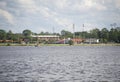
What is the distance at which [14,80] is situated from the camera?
42.1 meters

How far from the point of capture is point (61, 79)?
42219 mm

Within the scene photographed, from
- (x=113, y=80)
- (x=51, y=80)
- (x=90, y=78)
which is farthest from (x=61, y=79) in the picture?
(x=113, y=80)

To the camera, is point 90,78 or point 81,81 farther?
point 90,78

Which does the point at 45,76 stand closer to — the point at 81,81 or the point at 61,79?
the point at 61,79

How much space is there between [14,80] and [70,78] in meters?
7.75

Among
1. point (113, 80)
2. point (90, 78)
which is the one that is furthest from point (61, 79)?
point (113, 80)

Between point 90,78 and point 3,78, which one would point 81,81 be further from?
point 3,78

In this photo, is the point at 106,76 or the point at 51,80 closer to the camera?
the point at 51,80

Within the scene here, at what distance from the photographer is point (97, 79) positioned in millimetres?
42469

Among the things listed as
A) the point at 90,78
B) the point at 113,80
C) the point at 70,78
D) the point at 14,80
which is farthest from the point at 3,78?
the point at 113,80

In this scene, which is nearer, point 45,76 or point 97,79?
point 97,79

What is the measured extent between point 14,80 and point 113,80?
13294mm

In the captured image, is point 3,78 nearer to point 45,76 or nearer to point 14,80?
point 14,80

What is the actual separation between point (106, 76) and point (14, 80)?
13.4 meters
